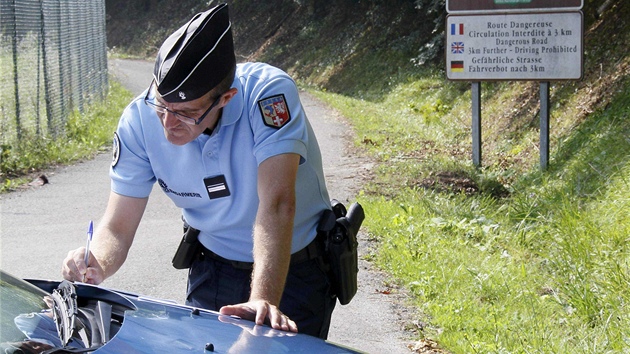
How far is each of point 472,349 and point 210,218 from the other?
2.29 m

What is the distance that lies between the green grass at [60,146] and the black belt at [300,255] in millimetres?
7853

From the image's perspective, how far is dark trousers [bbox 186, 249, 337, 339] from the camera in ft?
10.0

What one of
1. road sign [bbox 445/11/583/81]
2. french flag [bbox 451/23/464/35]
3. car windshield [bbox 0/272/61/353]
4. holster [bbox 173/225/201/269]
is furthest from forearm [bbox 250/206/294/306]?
french flag [bbox 451/23/464/35]

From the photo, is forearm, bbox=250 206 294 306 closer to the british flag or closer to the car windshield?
the car windshield

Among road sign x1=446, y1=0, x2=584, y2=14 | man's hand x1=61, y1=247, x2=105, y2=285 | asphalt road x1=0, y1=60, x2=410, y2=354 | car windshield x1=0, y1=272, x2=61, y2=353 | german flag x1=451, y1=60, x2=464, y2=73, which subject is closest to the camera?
car windshield x1=0, y1=272, x2=61, y2=353

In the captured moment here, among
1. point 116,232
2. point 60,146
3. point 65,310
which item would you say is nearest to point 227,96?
point 116,232

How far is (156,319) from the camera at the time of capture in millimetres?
2561

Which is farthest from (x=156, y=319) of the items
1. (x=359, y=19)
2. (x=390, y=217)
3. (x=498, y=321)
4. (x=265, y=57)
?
(x=265, y=57)

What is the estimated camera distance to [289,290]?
305cm

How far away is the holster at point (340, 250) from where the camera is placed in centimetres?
308

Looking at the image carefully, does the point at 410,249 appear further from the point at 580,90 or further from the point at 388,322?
the point at 580,90

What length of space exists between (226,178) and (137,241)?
5.37m

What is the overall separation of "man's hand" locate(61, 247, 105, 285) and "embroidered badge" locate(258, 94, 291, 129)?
706 mm

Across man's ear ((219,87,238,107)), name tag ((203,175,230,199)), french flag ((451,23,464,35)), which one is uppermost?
man's ear ((219,87,238,107))
